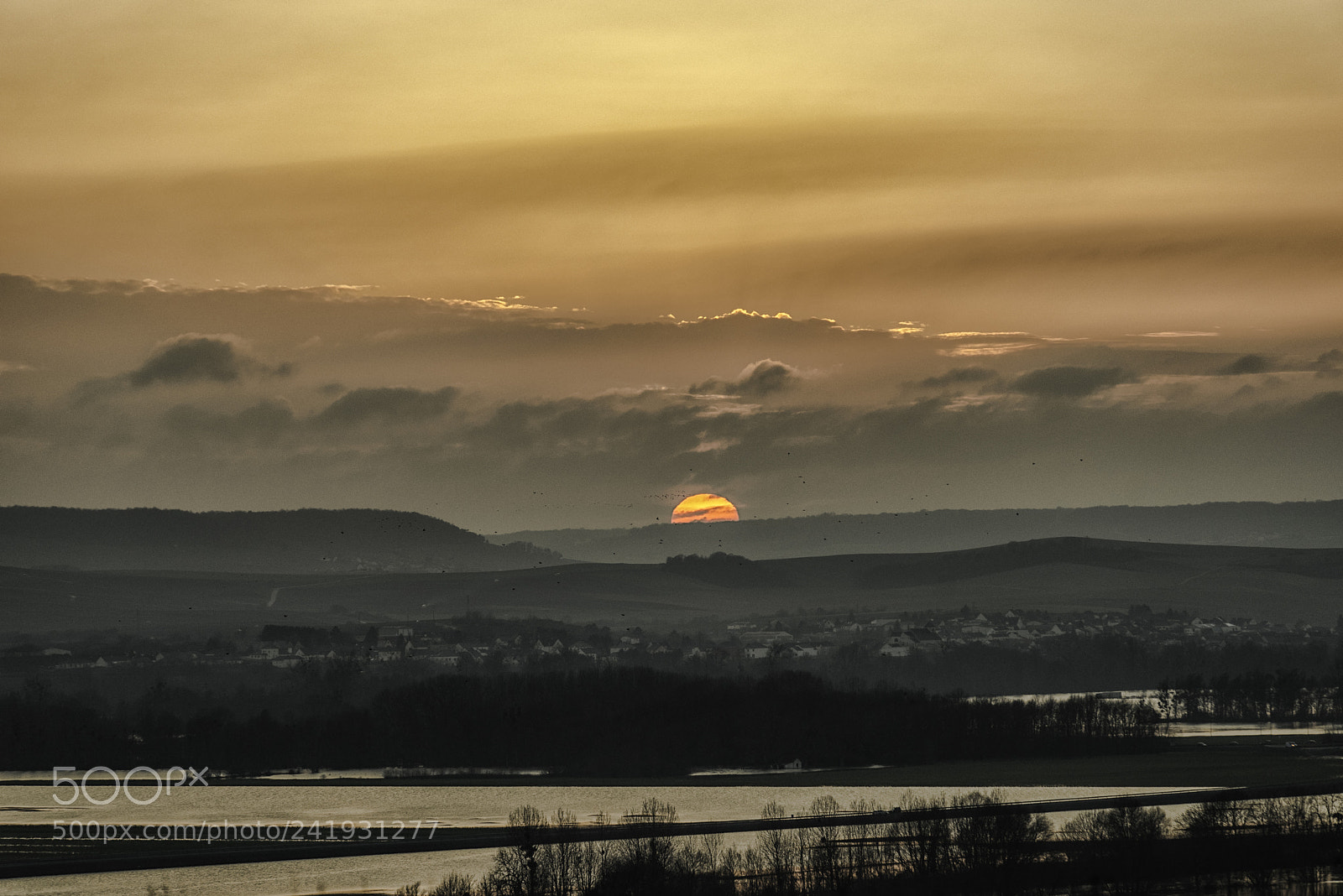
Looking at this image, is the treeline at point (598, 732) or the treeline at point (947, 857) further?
the treeline at point (598, 732)

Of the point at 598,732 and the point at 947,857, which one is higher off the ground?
the point at 947,857

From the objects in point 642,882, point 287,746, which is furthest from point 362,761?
point 642,882

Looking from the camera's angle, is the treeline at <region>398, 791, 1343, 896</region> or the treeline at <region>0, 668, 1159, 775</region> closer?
the treeline at <region>398, 791, 1343, 896</region>

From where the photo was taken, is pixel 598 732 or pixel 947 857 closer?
pixel 947 857
